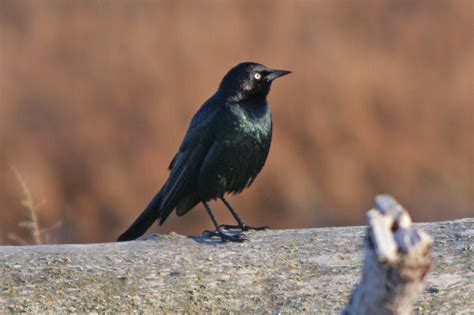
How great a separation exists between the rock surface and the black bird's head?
843 mm

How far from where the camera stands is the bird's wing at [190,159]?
5.73 m

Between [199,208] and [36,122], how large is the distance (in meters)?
1.65

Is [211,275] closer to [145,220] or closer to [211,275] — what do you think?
[211,275]

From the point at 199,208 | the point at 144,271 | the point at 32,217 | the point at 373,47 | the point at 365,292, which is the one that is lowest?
the point at 365,292

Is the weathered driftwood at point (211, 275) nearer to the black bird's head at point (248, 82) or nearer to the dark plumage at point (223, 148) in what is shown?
the dark plumage at point (223, 148)

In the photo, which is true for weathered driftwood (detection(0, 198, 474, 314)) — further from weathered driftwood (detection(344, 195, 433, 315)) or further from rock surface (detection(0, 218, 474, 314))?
weathered driftwood (detection(344, 195, 433, 315))

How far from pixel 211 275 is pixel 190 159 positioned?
39.3 inches

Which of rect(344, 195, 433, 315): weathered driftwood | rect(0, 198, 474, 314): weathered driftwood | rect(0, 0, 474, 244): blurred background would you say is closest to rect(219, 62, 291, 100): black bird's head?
rect(0, 198, 474, 314): weathered driftwood

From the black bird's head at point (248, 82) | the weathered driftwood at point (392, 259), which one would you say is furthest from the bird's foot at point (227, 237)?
the weathered driftwood at point (392, 259)

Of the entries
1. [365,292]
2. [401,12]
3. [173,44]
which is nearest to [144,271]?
[365,292]

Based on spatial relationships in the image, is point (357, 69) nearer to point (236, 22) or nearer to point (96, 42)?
point (236, 22)

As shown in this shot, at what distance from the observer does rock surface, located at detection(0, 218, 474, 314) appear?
15.5ft

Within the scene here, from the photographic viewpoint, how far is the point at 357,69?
10.8m

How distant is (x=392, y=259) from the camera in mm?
2955
